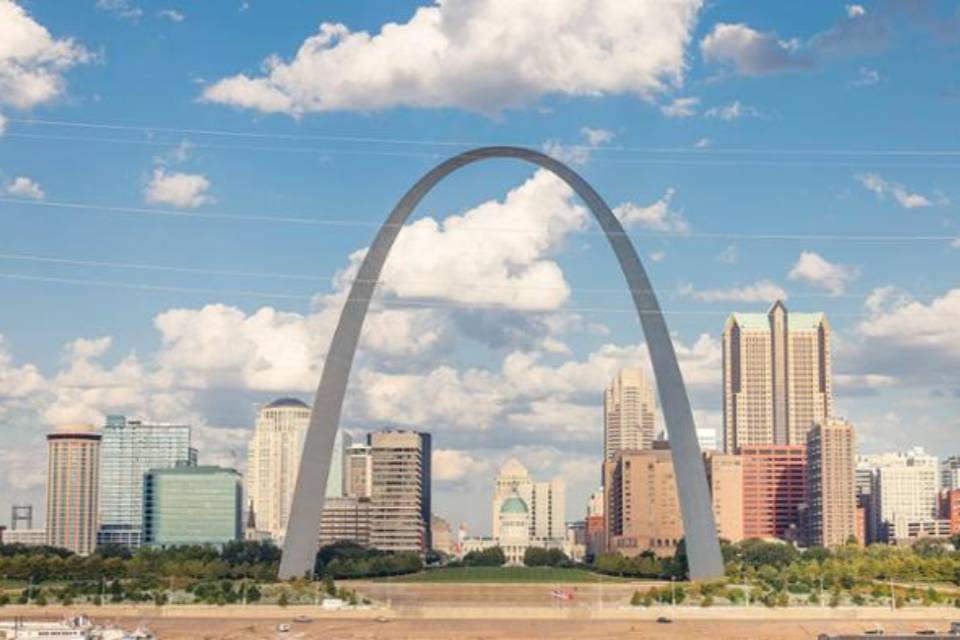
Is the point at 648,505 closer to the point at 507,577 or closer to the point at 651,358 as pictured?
the point at 507,577

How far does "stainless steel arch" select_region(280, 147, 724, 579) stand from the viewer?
76312mm

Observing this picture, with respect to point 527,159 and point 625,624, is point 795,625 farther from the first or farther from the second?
point 527,159

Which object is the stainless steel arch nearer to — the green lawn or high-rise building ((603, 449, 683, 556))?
the green lawn

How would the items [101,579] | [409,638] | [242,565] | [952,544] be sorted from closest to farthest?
[409,638]
[101,579]
[242,565]
[952,544]

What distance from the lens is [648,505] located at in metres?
184

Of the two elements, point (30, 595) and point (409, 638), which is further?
point (30, 595)

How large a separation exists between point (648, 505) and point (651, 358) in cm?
10876

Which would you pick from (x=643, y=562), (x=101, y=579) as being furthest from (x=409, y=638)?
(x=643, y=562)

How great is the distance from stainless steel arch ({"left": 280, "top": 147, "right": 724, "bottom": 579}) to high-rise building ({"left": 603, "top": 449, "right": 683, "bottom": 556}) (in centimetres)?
10111

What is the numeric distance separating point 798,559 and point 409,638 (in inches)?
2443

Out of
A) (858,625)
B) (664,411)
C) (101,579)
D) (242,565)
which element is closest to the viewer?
(858,625)

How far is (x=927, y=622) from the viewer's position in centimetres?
6994

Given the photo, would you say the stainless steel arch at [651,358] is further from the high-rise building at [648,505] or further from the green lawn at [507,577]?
the high-rise building at [648,505]

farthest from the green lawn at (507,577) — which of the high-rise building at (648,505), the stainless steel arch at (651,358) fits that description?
the high-rise building at (648,505)
